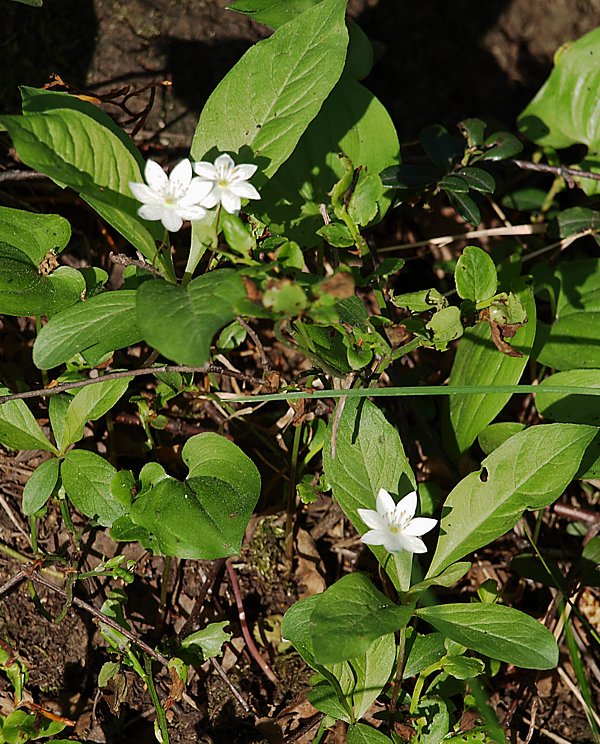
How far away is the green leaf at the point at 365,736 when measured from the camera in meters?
1.71

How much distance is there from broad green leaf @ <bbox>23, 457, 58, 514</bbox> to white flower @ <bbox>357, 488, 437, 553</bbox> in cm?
76

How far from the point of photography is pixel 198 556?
5.35ft

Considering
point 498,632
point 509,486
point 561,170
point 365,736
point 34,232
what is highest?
point 561,170

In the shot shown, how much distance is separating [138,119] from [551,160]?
4.60 ft

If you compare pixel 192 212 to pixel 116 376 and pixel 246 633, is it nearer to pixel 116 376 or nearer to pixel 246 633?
pixel 116 376

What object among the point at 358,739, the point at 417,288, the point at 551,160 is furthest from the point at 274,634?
the point at 551,160

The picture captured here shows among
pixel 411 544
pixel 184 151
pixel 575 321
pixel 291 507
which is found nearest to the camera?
pixel 411 544

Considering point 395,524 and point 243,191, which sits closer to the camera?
point 243,191

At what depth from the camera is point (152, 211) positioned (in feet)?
5.08

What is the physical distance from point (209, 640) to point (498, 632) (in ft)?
2.30

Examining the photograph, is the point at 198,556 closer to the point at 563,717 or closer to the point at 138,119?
the point at 563,717

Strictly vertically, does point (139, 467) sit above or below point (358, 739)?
above

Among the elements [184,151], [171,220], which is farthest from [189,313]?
[184,151]

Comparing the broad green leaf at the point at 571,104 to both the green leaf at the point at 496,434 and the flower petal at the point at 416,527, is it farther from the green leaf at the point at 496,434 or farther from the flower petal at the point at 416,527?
the flower petal at the point at 416,527
